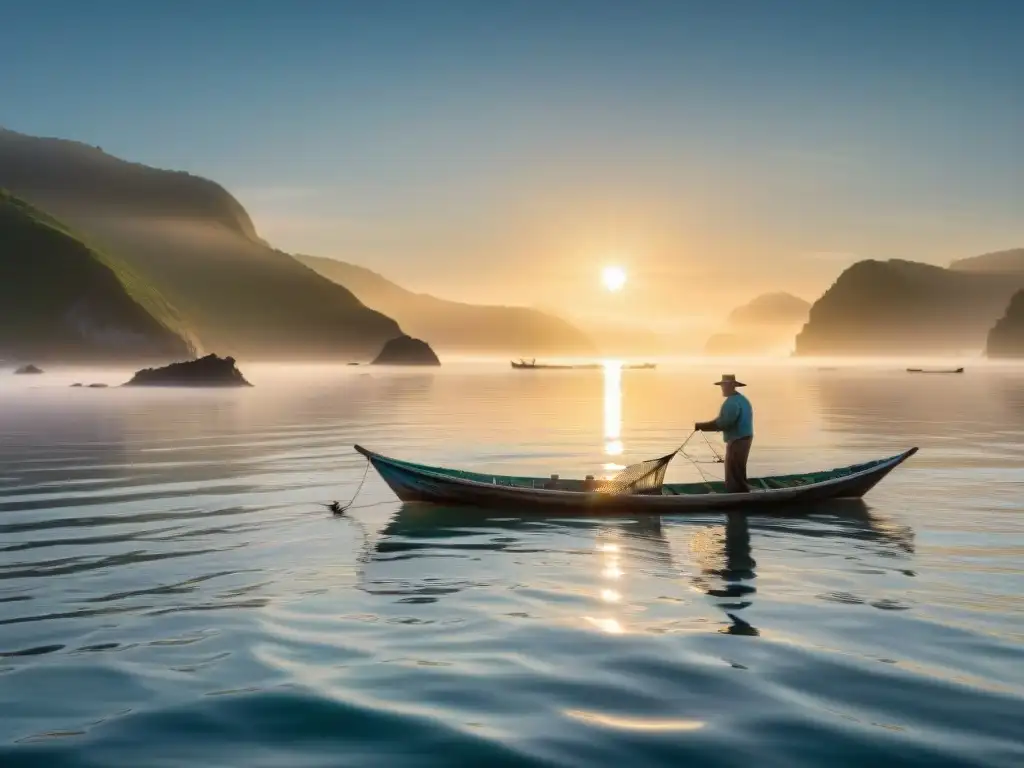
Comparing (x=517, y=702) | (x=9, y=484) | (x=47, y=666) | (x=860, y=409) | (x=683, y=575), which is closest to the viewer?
(x=517, y=702)

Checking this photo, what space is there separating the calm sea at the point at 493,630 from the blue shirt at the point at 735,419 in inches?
93.0

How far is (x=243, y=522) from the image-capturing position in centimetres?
2277

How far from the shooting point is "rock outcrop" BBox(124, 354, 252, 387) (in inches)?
4316

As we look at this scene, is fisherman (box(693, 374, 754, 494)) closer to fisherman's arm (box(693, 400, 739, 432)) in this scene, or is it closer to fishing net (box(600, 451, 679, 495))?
fisherman's arm (box(693, 400, 739, 432))

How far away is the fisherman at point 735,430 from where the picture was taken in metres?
24.0

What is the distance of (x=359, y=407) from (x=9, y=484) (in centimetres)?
4634

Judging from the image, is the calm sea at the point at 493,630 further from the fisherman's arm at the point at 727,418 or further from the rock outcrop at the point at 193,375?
the rock outcrop at the point at 193,375

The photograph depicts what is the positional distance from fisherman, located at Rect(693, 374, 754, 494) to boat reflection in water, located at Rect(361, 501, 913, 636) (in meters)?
0.98

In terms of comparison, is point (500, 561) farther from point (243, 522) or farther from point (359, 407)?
point (359, 407)

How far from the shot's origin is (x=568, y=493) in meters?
23.3

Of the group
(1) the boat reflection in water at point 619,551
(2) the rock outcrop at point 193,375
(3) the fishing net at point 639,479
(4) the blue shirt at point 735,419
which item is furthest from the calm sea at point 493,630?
(2) the rock outcrop at point 193,375

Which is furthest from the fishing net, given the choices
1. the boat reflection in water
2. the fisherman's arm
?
the fisherman's arm

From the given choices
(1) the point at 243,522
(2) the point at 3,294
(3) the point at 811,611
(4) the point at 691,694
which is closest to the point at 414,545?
(1) the point at 243,522

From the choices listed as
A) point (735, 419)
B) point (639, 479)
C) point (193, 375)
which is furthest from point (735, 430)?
point (193, 375)
